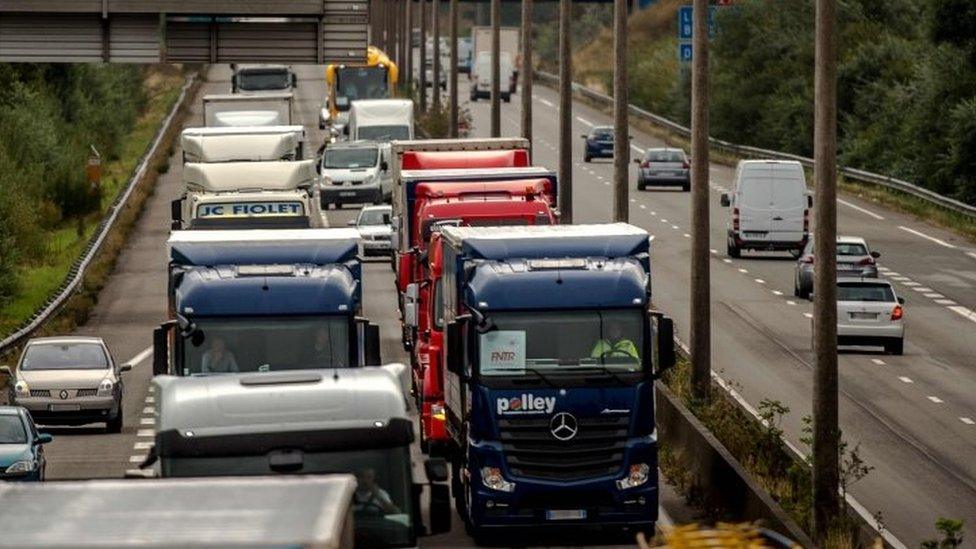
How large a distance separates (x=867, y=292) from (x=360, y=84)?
5631 cm

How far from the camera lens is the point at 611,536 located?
2542 centimetres

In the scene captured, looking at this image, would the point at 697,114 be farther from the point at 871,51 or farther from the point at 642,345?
the point at 871,51

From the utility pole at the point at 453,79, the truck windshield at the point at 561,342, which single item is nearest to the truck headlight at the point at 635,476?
the truck windshield at the point at 561,342

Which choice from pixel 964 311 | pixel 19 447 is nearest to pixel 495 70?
pixel 964 311

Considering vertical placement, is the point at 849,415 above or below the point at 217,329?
below

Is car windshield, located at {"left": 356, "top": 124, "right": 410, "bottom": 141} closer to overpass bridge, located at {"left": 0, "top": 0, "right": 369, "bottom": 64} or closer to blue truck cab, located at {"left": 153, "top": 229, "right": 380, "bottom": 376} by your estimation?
overpass bridge, located at {"left": 0, "top": 0, "right": 369, "bottom": 64}

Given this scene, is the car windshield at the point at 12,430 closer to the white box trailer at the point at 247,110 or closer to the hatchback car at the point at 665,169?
the white box trailer at the point at 247,110

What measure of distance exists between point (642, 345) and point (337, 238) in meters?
3.81

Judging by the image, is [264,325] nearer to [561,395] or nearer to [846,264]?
[561,395]

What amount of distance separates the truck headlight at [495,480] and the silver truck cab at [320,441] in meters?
7.69

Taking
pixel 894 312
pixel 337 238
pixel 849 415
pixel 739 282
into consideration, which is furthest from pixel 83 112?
pixel 337 238

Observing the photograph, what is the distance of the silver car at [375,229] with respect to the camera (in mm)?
60750

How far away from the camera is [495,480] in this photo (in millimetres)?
24250

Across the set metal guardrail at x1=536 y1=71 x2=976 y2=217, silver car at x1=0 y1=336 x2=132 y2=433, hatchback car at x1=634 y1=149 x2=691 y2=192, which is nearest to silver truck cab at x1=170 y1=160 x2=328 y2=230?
silver car at x1=0 y1=336 x2=132 y2=433
